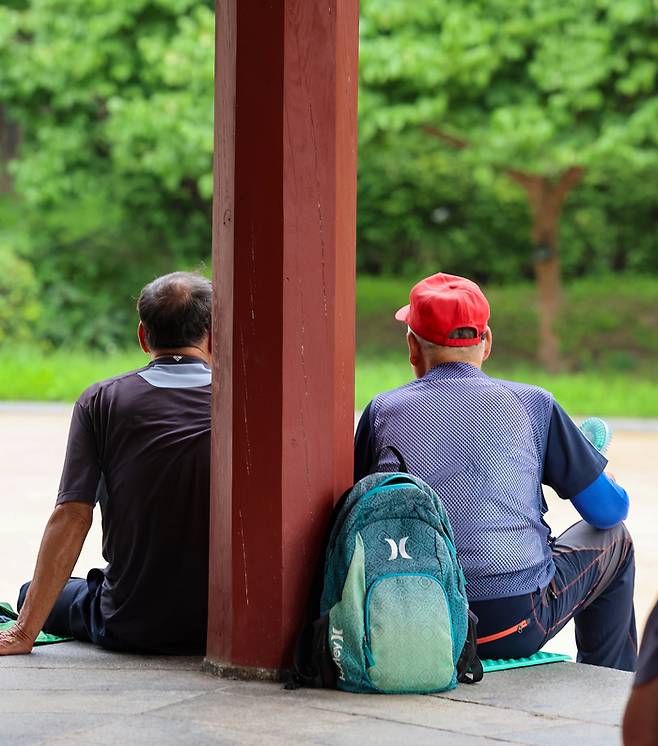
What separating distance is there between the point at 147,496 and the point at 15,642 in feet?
1.96

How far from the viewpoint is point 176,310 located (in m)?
4.09

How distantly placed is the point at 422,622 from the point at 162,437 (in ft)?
3.42

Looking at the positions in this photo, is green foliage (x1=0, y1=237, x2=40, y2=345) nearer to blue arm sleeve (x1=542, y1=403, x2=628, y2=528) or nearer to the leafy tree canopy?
the leafy tree canopy

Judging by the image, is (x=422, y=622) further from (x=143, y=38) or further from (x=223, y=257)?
(x=143, y=38)

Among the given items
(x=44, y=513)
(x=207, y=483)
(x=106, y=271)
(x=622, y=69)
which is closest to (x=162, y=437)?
(x=207, y=483)

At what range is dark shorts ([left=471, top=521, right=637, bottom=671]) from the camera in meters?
3.77

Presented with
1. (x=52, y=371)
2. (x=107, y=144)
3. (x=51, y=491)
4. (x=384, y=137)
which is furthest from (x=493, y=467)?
(x=107, y=144)

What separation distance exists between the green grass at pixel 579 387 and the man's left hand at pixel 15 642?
34.4ft

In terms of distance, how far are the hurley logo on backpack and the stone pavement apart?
62mm

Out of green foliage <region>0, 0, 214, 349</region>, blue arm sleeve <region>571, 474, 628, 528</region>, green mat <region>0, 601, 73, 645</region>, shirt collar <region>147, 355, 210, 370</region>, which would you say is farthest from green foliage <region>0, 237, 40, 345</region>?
blue arm sleeve <region>571, 474, 628, 528</region>

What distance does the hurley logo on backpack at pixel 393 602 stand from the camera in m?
3.45

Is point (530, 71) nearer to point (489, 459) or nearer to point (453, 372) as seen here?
point (453, 372)

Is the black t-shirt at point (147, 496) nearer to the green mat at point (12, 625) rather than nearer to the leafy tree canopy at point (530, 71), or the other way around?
the green mat at point (12, 625)

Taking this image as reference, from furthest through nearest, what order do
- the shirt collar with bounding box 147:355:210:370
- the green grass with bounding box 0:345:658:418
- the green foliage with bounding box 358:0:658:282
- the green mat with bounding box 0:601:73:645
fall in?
the green foliage with bounding box 358:0:658:282 < the green grass with bounding box 0:345:658:418 < the green mat with bounding box 0:601:73:645 < the shirt collar with bounding box 147:355:210:370
